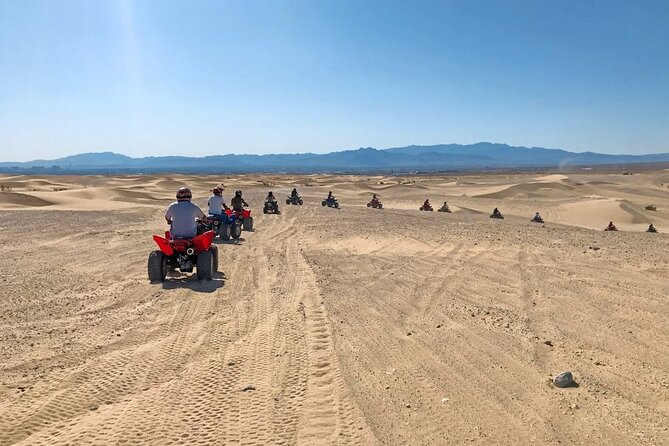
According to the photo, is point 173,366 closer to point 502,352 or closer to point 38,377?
point 38,377

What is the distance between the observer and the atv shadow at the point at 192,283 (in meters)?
8.76

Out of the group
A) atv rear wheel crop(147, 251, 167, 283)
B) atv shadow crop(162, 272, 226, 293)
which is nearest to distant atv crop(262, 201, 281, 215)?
atv shadow crop(162, 272, 226, 293)

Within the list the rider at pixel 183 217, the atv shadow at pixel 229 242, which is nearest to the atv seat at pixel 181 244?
the rider at pixel 183 217

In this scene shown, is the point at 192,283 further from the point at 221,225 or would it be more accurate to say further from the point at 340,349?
the point at 221,225

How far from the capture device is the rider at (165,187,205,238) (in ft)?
30.9

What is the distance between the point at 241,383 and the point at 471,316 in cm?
362

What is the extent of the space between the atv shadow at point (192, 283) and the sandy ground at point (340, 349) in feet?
0.22

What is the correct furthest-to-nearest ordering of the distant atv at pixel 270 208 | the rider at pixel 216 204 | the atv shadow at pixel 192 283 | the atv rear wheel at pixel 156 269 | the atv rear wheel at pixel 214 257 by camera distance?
the distant atv at pixel 270 208
the rider at pixel 216 204
the atv rear wheel at pixel 214 257
the atv rear wheel at pixel 156 269
the atv shadow at pixel 192 283

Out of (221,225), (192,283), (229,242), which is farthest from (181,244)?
(221,225)

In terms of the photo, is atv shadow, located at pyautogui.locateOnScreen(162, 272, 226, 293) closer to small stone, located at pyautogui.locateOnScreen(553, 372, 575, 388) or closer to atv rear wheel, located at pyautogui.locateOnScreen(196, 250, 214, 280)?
atv rear wheel, located at pyautogui.locateOnScreen(196, 250, 214, 280)

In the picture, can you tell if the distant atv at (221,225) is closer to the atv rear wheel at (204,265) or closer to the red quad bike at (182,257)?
the red quad bike at (182,257)

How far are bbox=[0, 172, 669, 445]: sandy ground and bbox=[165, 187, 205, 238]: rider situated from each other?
89cm

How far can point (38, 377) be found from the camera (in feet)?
16.5

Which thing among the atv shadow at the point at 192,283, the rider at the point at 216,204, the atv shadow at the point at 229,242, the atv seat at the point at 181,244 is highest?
the rider at the point at 216,204
